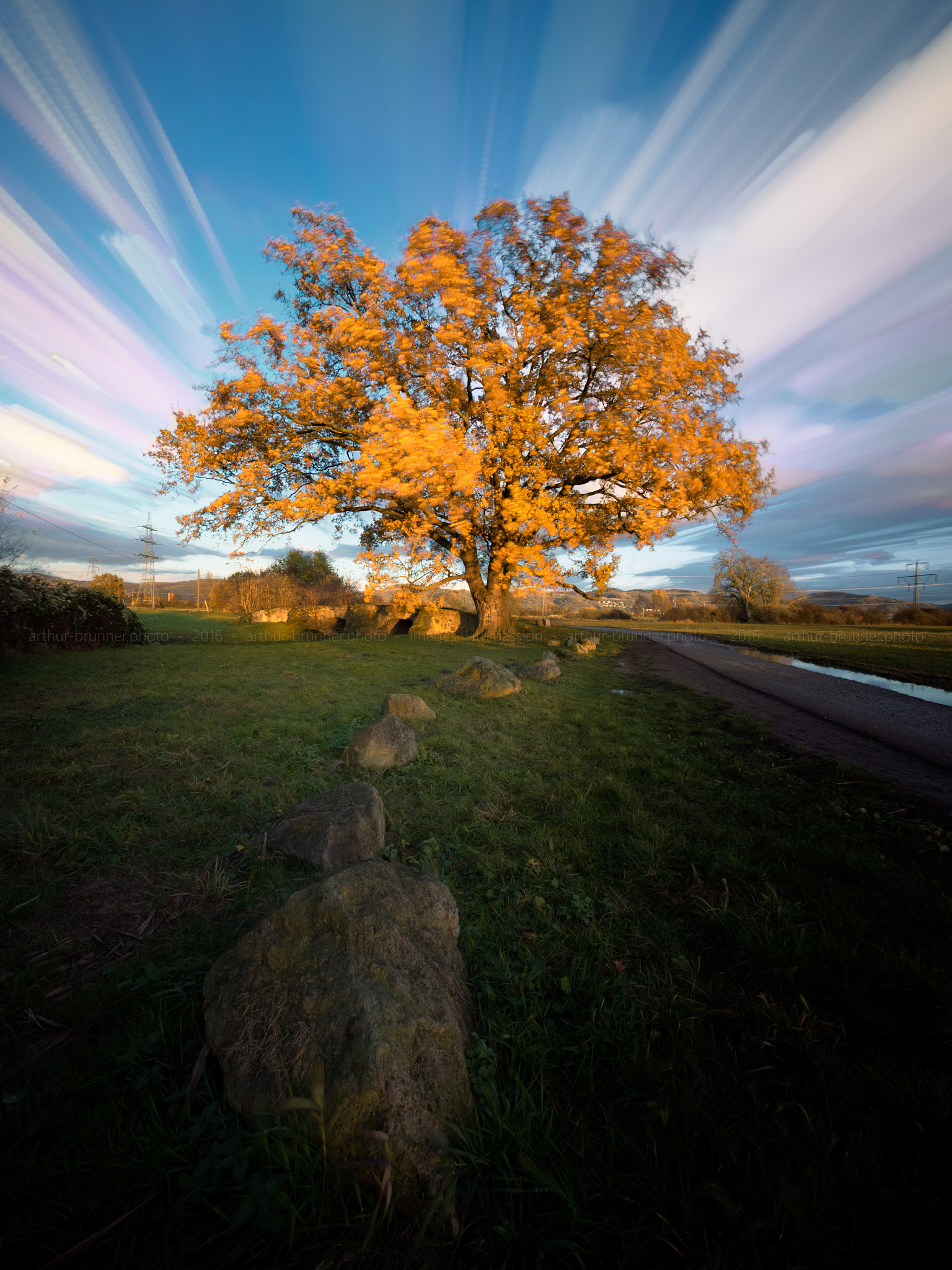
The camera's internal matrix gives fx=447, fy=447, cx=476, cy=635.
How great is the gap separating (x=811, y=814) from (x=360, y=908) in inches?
155

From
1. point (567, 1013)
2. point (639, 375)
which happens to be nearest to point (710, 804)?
point (567, 1013)

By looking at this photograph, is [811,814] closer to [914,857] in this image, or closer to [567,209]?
[914,857]

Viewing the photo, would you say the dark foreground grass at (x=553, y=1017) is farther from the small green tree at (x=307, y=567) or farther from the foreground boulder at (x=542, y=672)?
the small green tree at (x=307, y=567)

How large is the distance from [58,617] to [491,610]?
48.9ft

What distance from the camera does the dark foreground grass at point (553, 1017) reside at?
4.28ft

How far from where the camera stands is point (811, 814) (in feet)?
12.8

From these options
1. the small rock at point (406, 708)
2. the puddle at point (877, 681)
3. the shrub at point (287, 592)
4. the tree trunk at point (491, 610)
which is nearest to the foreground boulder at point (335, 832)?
the small rock at point (406, 708)

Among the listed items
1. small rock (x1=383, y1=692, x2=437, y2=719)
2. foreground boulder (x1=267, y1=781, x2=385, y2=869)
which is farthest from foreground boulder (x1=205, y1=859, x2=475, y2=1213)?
small rock (x1=383, y1=692, x2=437, y2=719)

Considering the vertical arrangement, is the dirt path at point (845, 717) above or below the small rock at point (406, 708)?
below

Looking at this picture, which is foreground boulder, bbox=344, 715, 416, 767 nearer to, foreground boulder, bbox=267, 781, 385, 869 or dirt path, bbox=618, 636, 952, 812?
foreground boulder, bbox=267, 781, 385, 869

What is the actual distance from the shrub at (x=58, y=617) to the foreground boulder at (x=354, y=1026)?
612 inches

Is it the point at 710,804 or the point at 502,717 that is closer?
the point at 710,804

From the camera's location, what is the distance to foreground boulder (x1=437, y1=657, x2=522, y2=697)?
8383mm

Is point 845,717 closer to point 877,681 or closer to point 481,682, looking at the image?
point 877,681
